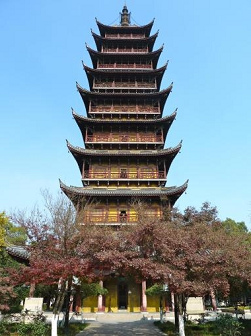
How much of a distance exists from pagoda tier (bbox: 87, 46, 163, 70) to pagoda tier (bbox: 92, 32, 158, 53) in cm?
137

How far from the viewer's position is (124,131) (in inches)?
1404

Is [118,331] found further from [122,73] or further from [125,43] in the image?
[125,43]

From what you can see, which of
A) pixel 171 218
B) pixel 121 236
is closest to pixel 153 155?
pixel 171 218

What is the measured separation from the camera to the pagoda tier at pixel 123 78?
3806 cm

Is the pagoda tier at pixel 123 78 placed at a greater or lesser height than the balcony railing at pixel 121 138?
greater

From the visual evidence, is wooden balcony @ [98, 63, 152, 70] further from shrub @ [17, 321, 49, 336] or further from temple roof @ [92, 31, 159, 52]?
shrub @ [17, 321, 49, 336]

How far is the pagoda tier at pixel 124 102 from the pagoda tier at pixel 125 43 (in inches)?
303

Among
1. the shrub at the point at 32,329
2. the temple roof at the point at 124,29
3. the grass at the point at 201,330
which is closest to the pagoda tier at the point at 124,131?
the temple roof at the point at 124,29

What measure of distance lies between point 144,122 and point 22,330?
2487cm

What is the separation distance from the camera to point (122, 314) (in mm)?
27141

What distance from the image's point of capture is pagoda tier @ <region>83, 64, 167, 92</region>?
3806 centimetres

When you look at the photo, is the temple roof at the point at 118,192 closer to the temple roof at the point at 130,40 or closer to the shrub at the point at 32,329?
the shrub at the point at 32,329

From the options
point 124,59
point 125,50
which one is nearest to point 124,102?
point 124,59

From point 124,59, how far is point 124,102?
728cm
